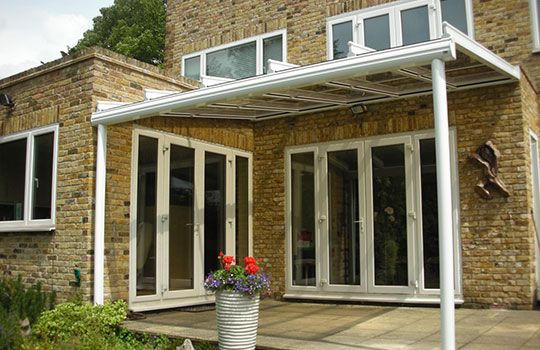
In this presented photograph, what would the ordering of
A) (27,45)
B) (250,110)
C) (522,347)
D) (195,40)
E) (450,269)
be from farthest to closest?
(27,45)
(195,40)
(250,110)
(522,347)
(450,269)

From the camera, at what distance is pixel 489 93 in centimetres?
Result: 741

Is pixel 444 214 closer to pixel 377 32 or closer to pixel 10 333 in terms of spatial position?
pixel 10 333

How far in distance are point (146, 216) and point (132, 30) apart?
2159cm

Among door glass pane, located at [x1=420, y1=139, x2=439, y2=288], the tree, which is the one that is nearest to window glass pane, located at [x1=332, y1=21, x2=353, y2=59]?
door glass pane, located at [x1=420, y1=139, x2=439, y2=288]

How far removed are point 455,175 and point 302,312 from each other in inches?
110

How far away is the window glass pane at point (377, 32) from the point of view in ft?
30.1

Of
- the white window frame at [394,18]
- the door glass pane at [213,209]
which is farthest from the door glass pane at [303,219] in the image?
the white window frame at [394,18]

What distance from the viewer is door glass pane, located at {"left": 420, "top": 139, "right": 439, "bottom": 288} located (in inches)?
297

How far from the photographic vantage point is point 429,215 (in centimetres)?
766

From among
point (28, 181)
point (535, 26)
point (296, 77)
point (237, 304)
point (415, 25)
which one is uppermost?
point (415, 25)

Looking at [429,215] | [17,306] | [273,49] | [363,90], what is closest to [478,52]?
[363,90]

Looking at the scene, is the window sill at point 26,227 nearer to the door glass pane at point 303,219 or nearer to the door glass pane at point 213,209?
the door glass pane at point 213,209

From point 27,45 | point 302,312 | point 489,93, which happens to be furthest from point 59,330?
point 27,45

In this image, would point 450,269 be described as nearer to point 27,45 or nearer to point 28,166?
point 28,166
